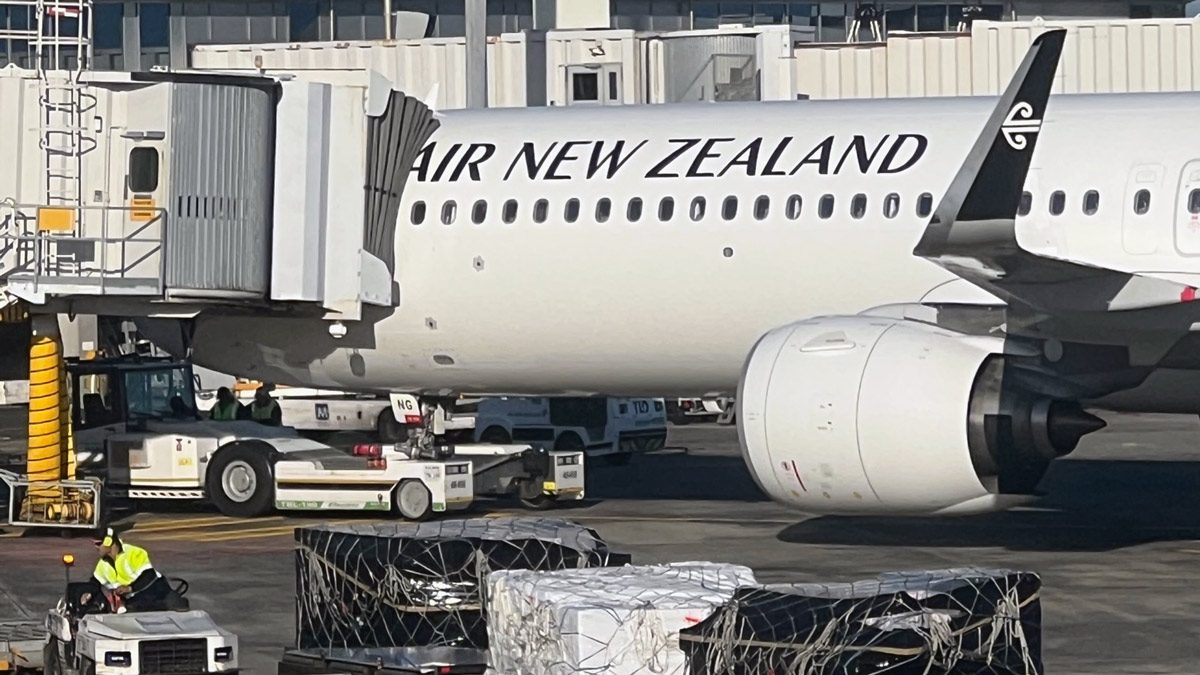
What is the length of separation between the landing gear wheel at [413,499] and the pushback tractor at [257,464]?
1 cm

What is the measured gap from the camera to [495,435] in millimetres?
29156

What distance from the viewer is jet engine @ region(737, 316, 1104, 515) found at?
17.1 metres

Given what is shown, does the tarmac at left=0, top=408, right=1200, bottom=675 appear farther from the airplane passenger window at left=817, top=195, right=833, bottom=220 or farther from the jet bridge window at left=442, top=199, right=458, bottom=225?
the jet bridge window at left=442, top=199, right=458, bottom=225

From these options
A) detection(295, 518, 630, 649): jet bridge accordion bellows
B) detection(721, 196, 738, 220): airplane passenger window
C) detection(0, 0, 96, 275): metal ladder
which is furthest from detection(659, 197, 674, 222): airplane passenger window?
detection(295, 518, 630, 649): jet bridge accordion bellows

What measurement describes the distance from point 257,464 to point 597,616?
12537 mm

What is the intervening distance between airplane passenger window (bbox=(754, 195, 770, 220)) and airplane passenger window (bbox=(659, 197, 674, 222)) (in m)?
0.87

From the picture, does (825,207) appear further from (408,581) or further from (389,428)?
(389,428)

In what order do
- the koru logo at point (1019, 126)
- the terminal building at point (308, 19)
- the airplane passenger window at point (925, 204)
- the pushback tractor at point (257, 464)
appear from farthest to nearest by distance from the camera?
the terminal building at point (308, 19) < the pushback tractor at point (257, 464) < the airplane passenger window at point (925, 204) < the koru logo at point (1019, 126)

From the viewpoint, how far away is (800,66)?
38281 mm

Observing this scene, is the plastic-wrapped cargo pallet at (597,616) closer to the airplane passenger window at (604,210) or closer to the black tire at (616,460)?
the airplane passenger window at (604,210)

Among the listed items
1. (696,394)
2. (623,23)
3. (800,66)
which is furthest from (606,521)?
(623,23)

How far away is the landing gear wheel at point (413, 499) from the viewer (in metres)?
21.6

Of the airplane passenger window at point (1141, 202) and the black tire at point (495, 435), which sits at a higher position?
the airplane passenger window at point (1141, 202)

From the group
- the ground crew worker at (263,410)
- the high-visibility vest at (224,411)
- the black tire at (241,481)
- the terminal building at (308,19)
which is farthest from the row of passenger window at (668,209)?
the terminal building at (308,19)
